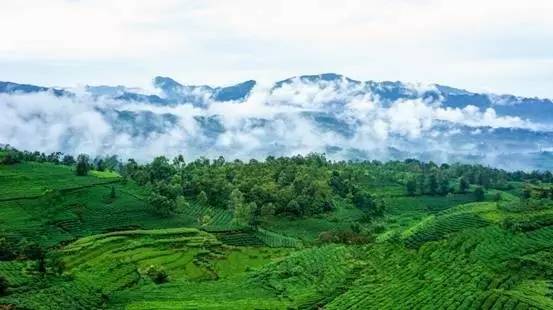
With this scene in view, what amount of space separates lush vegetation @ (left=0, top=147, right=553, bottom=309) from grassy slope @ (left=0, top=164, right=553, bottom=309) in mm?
266

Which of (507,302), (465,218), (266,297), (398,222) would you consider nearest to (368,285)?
(266,297)

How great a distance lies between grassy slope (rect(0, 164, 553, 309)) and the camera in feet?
219

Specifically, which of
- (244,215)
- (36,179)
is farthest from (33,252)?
(36,179)

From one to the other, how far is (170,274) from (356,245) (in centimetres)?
2697

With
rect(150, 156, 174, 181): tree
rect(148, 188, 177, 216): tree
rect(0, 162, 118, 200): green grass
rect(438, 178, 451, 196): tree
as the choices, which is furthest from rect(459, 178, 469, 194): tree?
rect(0, 162, 118, 200): green grass

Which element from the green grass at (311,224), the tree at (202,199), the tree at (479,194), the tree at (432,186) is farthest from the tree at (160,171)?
the tree at (479,194)

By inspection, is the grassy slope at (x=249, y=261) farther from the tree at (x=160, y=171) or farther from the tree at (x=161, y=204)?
the tree at (x=160, y=171)

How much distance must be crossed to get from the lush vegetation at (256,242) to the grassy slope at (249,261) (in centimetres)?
27

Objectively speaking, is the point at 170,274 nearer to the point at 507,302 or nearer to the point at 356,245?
the point at 356,245

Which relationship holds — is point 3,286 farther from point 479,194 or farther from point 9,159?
point 479,194

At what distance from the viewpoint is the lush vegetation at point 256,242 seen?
224 ft

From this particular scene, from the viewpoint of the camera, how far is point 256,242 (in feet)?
359

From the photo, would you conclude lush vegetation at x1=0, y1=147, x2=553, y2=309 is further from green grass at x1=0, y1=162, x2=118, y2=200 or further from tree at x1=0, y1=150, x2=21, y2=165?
green grass at x1=0, y1=162, x2=118, y2=200

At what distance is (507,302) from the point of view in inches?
2408
